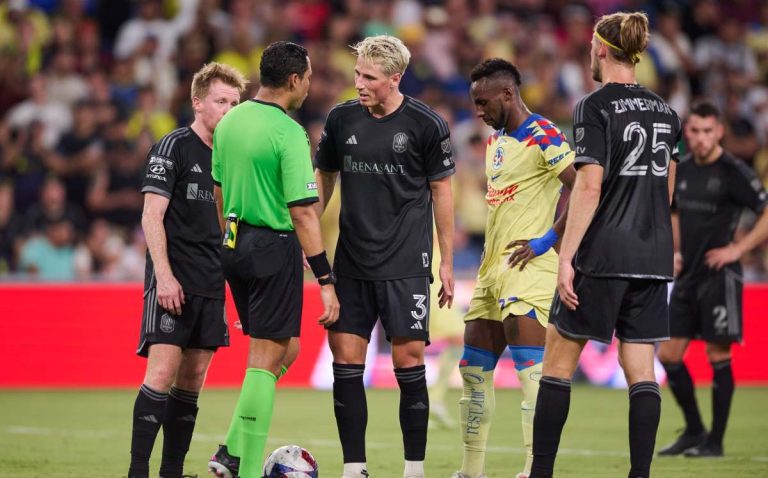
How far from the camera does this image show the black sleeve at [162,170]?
702 centimetres

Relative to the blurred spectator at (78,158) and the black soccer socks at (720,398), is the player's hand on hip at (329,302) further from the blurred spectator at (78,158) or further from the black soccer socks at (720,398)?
the blurred spectator at (78,158)

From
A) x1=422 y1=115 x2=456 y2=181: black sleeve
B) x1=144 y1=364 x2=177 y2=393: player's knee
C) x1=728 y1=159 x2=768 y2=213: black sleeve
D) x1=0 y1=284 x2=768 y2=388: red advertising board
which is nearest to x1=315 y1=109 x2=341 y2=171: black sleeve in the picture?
x1=422 y1=115 x2=456 y2=181: black sleeve

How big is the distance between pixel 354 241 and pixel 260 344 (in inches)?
33.9

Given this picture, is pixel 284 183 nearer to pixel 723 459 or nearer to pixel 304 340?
pixel 723 459

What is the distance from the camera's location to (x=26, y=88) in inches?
666

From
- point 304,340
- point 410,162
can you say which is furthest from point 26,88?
point 410,162

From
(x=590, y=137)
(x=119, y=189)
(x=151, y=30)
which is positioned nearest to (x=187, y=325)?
(x=590, y=137)

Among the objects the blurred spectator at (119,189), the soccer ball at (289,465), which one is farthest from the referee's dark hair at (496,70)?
the blurred spectator at (119,189)

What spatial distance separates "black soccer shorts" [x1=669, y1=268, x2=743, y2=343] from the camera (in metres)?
Result: 10.1

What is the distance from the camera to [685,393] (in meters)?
9.88

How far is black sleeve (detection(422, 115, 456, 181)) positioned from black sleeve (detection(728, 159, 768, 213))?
3.69 meters

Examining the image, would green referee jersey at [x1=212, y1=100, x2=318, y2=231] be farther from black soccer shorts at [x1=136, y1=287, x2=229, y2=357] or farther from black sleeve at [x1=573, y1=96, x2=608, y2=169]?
black sleeve at [x1=573, y1=96, x2=608, y2=169]

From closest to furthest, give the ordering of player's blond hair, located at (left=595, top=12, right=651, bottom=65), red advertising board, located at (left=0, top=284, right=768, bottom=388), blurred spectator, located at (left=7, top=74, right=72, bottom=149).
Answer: player's blond hair, located at (left=595, top=12, right=651, bottom=65) → red advertising board, located at (left=0, top=284, right=768, bottom=388) → blurred spectator, located at (left=7, top=74, right=72, bottom=149)

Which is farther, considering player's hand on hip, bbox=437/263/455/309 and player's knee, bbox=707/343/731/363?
player's knee, bbox=707/343/731/363
